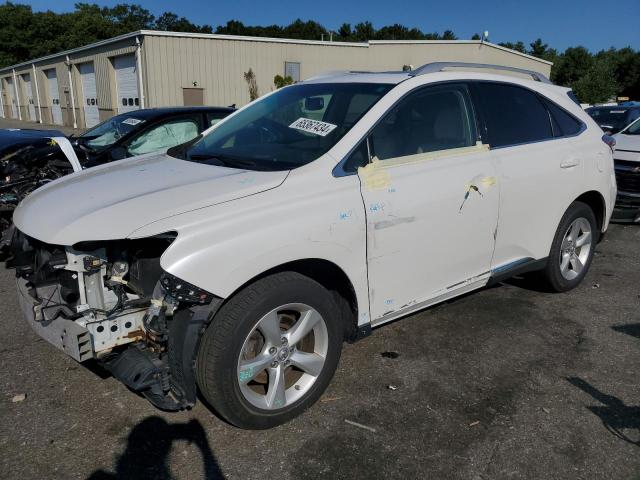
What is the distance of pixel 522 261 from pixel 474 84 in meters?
1.41

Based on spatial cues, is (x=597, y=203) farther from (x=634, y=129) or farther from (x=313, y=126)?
(x=634, y=129)

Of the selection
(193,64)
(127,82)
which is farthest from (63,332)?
(127,82)

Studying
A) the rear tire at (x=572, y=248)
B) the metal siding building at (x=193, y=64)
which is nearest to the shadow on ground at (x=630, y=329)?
the rear tire at (x=572, y=248)

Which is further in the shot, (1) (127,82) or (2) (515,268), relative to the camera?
(1) (127,82)

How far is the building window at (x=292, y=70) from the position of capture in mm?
25642

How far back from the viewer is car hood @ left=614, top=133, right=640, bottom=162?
291 inches

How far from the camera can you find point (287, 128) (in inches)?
134

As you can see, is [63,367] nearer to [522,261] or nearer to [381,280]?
[381,280]

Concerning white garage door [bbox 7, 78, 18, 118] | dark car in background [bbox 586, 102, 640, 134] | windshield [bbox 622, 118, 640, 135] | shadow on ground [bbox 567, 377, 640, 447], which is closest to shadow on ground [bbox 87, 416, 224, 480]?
shadow on ground [bbox 567, 377, 640, 447]

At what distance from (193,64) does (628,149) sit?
62.1 ft

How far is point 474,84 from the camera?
3730 mm

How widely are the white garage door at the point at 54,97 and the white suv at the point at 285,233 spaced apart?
1338 inches

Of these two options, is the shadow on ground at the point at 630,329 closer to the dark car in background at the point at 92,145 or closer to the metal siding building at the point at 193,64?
the dark car in background at the point at 92,145

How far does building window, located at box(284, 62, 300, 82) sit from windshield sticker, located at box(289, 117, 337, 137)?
23356mm
